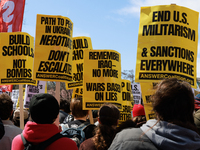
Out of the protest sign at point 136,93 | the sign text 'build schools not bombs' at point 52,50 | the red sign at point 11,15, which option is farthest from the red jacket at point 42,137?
the protest sign at point 136,93

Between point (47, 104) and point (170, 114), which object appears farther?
point (47, 104)

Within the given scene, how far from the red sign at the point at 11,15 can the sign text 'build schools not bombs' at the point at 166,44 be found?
8.17m

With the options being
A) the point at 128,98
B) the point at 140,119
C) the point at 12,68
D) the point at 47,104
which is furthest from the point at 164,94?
the point at 128,98

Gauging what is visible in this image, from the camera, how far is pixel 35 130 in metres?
2.18

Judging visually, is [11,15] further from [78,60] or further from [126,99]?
[126,99]

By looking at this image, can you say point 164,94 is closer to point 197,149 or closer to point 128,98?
point 197,149

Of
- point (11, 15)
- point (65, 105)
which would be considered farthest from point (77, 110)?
point (11, 15)

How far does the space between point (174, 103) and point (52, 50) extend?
393cm

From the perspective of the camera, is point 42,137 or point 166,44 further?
point 166,44

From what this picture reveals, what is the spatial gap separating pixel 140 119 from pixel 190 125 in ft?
11.0

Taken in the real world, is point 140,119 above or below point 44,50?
below

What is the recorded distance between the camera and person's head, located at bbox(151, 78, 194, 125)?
1605 mm

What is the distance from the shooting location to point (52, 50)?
520 cm

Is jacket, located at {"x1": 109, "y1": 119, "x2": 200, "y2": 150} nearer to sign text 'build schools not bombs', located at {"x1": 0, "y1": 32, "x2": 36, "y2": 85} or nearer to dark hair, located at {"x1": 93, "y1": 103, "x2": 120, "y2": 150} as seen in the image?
dark hair, located at {"x1": 93, "y1": 103, "x2": 120, "y2": 150}
